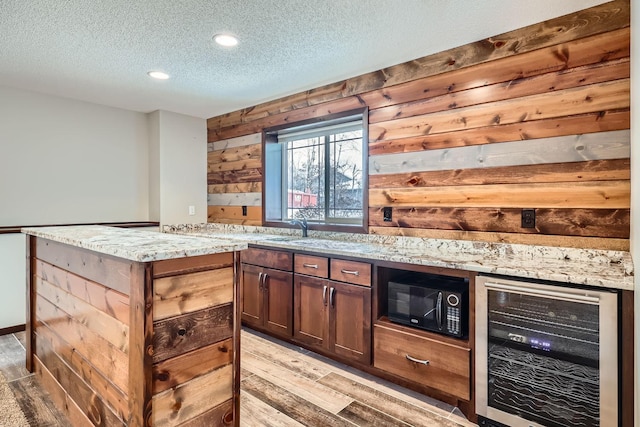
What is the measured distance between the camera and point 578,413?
174cm

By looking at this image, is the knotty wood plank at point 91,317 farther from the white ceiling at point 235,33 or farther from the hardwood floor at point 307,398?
the white ceiling at point 235,33

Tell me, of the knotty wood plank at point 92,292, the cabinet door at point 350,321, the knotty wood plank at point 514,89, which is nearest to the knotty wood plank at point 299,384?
the cabinet door at point 350,321

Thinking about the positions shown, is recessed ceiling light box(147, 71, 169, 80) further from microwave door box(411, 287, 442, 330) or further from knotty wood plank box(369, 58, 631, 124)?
microwave door box(411, 287, 442, 330)

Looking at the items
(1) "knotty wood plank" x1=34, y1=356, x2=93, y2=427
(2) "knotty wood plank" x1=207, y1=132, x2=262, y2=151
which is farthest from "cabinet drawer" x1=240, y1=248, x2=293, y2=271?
(1) "knotty wood plank" x1=34, y1=356, x2=93, y2=427

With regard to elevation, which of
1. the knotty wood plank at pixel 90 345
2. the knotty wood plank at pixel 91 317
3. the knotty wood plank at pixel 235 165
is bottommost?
the knotty wood plank at pixel 90 345

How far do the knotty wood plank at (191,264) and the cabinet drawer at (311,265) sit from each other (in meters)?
1.22

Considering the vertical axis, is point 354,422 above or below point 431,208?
below

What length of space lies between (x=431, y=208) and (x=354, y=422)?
63.1 inches

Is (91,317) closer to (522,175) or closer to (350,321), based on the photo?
(350,321)

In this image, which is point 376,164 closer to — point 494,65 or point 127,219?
point 494,65

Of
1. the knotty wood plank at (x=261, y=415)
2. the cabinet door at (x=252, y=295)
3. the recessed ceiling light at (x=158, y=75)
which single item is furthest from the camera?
the cabinet door at (x=252, y=295)

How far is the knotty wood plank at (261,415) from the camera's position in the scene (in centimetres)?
204

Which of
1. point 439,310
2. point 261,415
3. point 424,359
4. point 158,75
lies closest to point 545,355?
point 439,310

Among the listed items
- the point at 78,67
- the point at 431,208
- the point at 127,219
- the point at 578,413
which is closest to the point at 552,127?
the point at 431,208
